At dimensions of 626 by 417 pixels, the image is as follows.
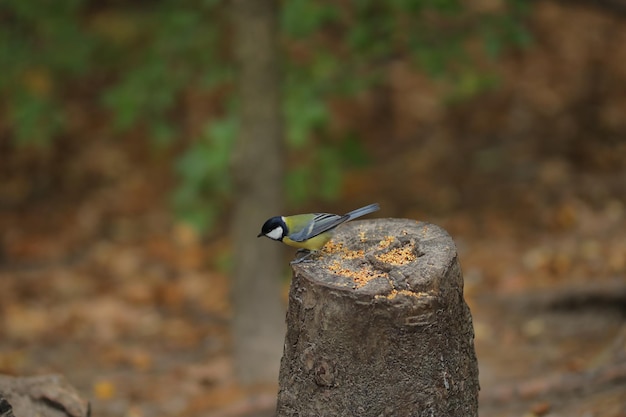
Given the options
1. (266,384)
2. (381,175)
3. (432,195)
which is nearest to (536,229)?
(432,195)

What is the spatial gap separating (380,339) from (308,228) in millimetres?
635

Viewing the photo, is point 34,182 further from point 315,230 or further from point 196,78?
point 315,230

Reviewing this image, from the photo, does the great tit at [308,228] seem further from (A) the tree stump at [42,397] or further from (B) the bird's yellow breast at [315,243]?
(A) the tree stump at [42,397]

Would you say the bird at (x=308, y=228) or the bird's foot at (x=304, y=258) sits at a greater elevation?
the bird at (x=308, y=228)

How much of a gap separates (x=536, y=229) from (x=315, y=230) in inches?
195

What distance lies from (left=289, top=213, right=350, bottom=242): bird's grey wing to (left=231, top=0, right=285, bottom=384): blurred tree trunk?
8.47 ft

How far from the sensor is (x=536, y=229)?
813 cm

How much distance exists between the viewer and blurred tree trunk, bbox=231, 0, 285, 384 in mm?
6109

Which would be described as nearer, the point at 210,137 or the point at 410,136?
the point at 210,137

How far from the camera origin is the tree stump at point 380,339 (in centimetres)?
319

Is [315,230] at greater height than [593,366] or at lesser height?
greater

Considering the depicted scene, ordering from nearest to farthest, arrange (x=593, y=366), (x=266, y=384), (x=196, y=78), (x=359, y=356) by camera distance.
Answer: (x=359, y=356), (x=593, y=366), (x=266, y=384), (x=196, y=78)

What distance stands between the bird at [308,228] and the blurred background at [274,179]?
1.80m

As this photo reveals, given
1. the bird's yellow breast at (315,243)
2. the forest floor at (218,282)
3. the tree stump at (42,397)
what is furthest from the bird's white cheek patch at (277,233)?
the forest floor at (218,282)
